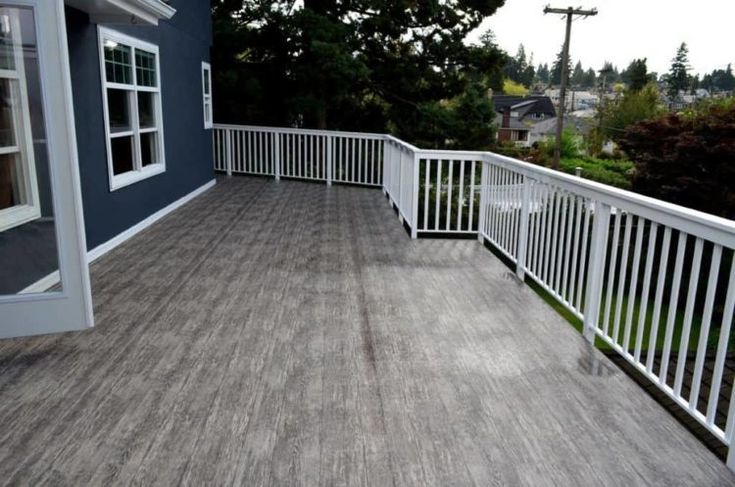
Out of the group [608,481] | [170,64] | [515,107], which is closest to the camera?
[608,481]

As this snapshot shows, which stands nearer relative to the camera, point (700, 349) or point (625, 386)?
point (700, 349)

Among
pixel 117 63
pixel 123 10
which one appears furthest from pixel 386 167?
pixel 123 10

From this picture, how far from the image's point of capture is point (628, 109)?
36.9m

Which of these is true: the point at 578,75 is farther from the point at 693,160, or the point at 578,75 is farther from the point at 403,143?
the point at 403,143

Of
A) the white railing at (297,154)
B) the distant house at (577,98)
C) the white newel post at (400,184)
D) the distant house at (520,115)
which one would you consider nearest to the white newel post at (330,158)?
the white railing at (297,154)

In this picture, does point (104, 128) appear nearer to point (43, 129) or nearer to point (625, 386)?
point (43, 129)

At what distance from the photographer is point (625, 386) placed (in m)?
2.64

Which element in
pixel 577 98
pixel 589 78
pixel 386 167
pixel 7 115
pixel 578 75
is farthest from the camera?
pixel 578 75

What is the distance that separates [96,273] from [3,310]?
1.33 meters

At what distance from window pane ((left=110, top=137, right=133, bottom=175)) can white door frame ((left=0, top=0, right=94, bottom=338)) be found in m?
2.32

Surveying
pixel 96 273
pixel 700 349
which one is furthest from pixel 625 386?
pixel 96 273

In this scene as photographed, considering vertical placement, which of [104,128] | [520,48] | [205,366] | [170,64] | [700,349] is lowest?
[205,366]

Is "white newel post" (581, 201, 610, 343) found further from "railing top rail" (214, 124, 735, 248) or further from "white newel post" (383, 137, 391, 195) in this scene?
"white newel post" (383, 137, 391, 195)

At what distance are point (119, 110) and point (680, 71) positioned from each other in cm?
8134
